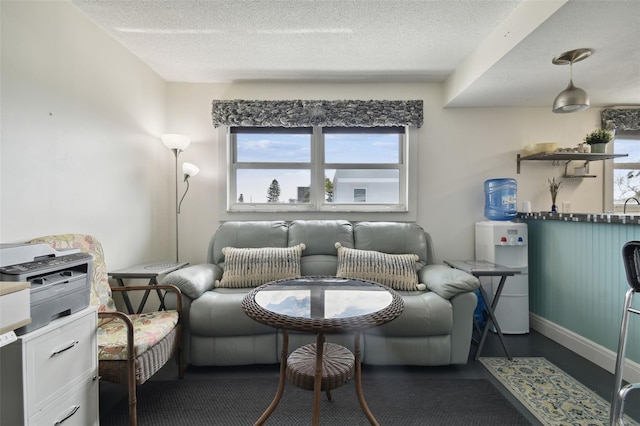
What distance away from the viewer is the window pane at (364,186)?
3088 millimetres

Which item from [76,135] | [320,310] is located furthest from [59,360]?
[76,135]

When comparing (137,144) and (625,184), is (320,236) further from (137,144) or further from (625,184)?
(625,184)

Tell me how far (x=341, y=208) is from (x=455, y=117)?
160 cm

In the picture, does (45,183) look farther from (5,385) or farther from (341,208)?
(341,208)

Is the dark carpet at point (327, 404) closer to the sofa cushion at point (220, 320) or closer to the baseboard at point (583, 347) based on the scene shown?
the sofa cushion at point (220, 320)

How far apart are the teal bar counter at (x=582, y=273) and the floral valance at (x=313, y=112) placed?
1.66 metres

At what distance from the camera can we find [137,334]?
60.1 inches

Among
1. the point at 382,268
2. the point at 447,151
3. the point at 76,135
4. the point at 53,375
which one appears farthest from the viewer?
the point at 447,151

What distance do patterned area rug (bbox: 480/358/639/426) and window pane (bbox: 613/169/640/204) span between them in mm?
2278

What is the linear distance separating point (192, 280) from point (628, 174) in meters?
4.63

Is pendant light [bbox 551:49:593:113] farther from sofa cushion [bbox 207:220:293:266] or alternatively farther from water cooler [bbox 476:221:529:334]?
sofa cushion [bbox 207:220:293:266]

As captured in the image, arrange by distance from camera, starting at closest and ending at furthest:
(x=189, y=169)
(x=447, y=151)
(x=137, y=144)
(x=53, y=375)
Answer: (x=53, y=375)
(x=137, y=144)
(x=189, y=169)
(x=447, y=151)

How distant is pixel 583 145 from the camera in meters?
2.72

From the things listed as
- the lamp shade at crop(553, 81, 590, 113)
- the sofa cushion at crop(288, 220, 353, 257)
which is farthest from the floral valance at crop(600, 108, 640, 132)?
the sofa cushion at crop(288, 220, 353, 257)
